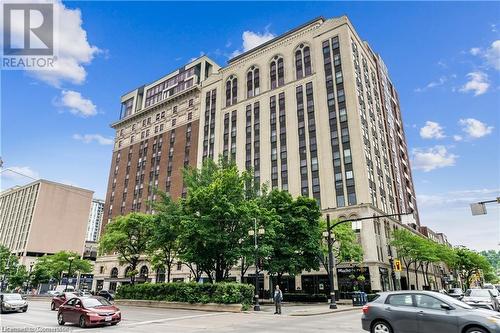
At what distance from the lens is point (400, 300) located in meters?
10.7

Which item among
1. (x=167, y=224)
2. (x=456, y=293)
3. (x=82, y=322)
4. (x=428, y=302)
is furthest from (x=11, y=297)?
(x=456, y=293)

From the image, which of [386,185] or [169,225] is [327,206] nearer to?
[386,185]

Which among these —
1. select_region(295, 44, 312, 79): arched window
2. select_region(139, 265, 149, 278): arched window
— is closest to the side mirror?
select_region(295, 44, 312, 79): arched window

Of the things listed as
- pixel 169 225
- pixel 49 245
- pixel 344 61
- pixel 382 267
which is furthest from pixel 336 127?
pixel 49 245

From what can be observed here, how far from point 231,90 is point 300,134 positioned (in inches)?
863

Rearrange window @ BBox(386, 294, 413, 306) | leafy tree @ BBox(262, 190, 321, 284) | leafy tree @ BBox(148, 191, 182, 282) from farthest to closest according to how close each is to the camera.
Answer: leafy tree @ BBox(262, 190, 321, 284) < leafy tree @ BBox(148, 191, 182, 282) < window @ BBox(386, 294, 413, 306)

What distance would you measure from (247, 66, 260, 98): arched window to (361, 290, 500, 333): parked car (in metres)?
58.3

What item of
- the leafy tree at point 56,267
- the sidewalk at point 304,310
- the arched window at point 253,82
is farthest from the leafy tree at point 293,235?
the leafy tree at point 56,267

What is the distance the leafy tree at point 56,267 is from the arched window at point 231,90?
155 feet

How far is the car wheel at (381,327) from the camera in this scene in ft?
34.5

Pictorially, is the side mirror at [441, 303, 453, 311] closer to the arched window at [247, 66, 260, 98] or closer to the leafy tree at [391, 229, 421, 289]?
the leafy tree at [391, 229, 421, 289]

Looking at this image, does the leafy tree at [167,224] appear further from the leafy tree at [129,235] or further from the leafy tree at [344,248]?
the leafy tree at [344,248]

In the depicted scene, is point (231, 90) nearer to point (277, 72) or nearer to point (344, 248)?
point (277, 72)

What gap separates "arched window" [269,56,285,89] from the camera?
2500 inches
